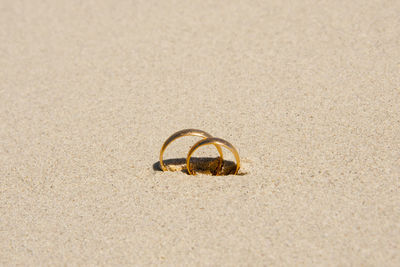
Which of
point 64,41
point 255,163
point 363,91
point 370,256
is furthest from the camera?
point 64,41

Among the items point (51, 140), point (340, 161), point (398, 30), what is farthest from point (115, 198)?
point (398, 30)

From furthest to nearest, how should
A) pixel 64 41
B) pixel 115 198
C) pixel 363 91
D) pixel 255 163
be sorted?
pixel 64 41, pixel 363 91, pixel 255 163, pixel 115 198

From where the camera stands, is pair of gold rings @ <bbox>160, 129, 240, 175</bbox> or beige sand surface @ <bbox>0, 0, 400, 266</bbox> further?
pair of gold rings @ <bbox>160, 129, 240, 175</bbox>

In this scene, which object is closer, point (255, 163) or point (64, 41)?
point (255, 163)

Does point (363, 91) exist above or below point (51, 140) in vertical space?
above

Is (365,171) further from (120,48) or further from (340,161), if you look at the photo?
(120,48)

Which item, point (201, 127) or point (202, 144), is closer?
point (202, 144)

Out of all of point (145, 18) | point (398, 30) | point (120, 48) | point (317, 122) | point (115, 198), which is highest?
point (398, 30)

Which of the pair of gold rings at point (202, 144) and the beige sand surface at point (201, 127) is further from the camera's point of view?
the pair of gold rings at point (202, 144)
